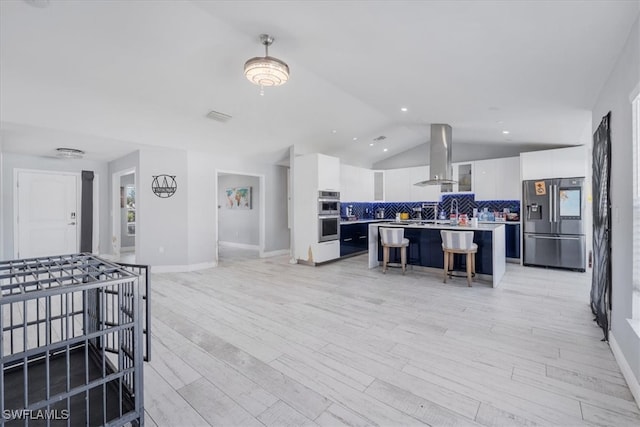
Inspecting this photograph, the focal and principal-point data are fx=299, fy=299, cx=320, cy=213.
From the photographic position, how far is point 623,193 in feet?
7.30

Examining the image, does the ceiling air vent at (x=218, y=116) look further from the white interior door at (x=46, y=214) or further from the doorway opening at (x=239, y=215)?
the white interior door at (x=46, y=214)

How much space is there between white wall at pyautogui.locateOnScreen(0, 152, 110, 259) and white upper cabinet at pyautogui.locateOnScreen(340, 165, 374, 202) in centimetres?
584

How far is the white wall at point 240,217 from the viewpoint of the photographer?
27.5 ft

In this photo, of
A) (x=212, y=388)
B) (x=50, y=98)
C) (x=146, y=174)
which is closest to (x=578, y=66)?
(x=212, y=388)

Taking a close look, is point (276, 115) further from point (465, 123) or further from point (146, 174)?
point (465, 123)

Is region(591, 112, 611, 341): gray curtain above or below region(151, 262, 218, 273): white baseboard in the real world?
above

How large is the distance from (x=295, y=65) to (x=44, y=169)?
20.1ft

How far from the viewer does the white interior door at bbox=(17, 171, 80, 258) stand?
20.2 ft

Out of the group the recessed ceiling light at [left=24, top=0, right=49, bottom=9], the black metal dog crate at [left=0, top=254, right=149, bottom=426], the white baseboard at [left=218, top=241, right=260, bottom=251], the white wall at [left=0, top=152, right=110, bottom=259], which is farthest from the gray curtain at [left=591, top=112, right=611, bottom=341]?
the white wall at [left=0, top=152, right=110, bottom=259]

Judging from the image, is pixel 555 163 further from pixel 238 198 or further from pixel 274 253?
pixel 238 198

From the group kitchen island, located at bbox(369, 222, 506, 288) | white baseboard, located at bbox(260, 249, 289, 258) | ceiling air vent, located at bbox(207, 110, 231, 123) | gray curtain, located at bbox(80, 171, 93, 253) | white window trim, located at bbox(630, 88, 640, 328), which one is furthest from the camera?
white baseboard, located at bbox(260, 249, 289, 258)

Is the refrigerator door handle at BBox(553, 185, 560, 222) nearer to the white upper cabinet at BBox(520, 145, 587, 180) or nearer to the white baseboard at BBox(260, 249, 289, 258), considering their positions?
the white upper cabinet at BBox(520, 145, 587, 180)

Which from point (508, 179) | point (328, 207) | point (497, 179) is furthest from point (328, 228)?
point (508, 179)

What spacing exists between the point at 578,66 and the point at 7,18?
5011mm
